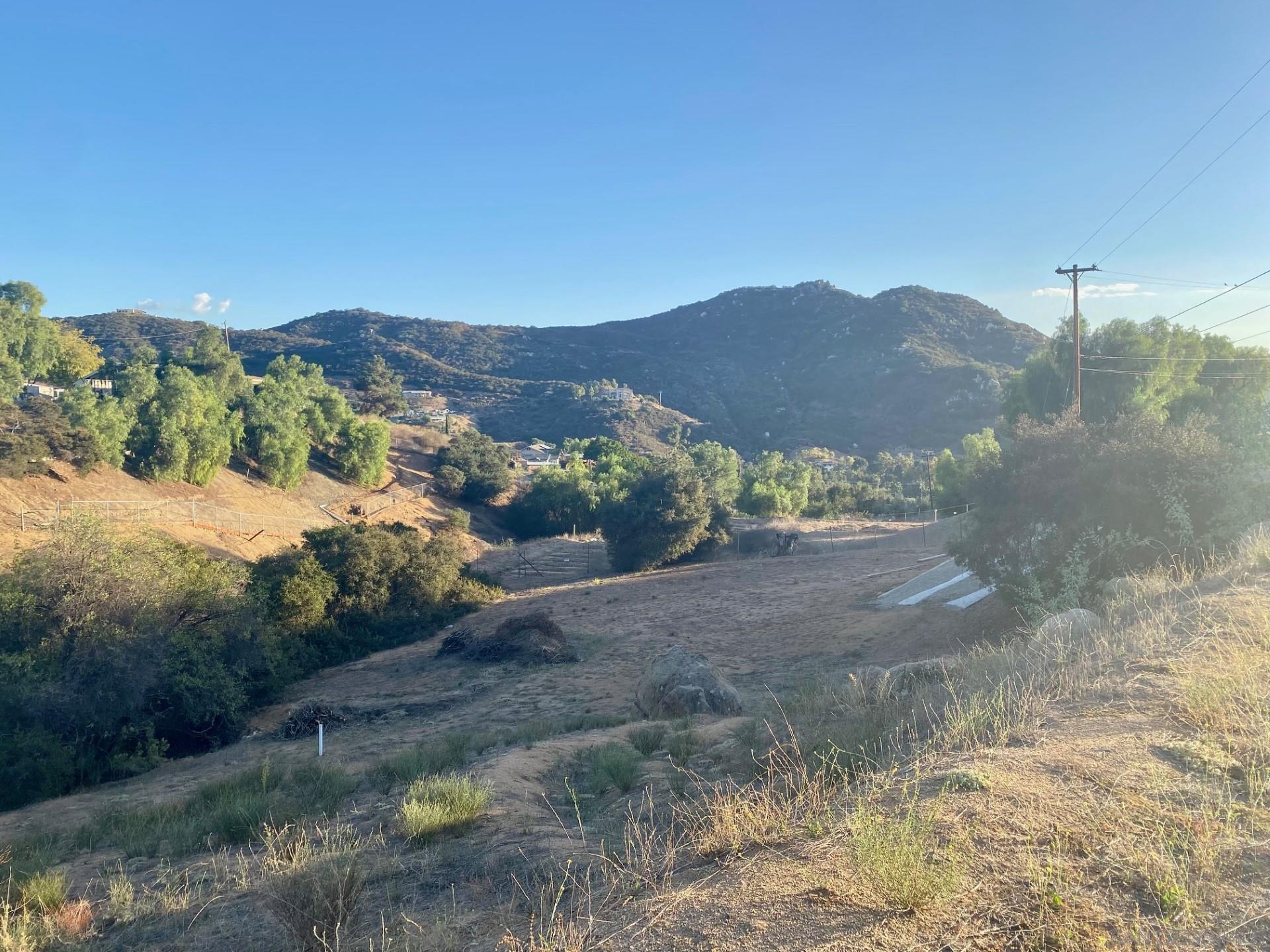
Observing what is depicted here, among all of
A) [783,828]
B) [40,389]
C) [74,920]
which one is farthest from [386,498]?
[783,828]

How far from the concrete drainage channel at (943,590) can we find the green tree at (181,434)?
3424 cm

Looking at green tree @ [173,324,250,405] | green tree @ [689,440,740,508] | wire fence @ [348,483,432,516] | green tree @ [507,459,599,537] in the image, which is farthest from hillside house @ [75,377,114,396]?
green tree @ [689,440,740,508]

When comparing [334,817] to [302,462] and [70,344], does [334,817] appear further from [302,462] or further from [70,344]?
[70,344]

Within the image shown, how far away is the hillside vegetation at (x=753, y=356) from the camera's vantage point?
98062mm

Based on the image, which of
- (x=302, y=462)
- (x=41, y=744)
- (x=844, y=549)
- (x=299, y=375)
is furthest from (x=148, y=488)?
(x=844, y=549)

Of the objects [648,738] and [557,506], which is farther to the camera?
[557,506]

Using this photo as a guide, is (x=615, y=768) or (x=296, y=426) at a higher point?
(x=296, y=426)

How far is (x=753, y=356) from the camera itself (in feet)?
425

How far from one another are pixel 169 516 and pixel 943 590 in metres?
31.8

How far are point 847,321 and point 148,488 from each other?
113844 mm

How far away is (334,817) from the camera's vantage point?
7012 mm

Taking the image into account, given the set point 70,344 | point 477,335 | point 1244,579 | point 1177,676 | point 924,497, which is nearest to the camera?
point 1177,676

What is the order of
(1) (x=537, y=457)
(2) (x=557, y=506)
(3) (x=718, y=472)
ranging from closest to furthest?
(2) (x=557, y=506) < (3) (x=718, y=472) < (1) (x=537, y=457)

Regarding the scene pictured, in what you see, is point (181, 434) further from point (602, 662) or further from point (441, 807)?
point (441, 807)
